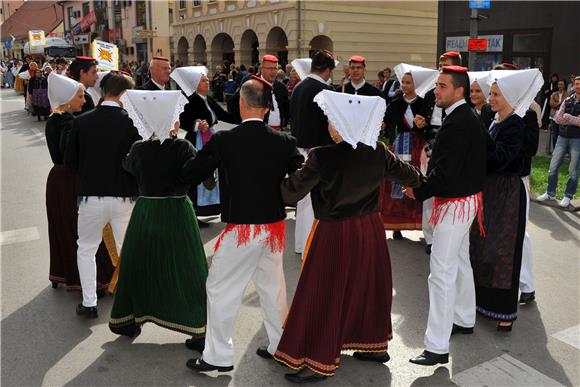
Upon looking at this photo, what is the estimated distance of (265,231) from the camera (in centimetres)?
352

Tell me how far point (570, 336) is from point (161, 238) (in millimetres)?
3184

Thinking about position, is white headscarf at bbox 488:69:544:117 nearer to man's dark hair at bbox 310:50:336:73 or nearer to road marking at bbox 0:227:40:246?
man's dark hair at bbox 310:50:336:73

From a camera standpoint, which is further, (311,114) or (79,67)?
(311,114)

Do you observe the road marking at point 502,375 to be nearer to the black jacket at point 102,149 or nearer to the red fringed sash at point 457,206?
the red fringed sash at point 457,206

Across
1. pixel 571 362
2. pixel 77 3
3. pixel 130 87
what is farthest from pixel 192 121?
pixel 77 3

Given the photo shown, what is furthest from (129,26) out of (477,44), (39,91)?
(477,44)

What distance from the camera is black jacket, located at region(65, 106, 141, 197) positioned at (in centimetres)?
427

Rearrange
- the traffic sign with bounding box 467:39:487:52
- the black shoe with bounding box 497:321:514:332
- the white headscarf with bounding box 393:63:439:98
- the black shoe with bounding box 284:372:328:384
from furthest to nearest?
the traffic sign with bounding box 467:39:487:52
the white headscarf with bounding box 393:63:439:98
the black shoe with bounding box 497:321:514:332
the black shoe with bounding box 284:372:328:384

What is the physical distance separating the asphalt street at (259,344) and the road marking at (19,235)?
621 mm

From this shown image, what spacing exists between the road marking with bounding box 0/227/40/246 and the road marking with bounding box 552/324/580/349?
5.83 meters

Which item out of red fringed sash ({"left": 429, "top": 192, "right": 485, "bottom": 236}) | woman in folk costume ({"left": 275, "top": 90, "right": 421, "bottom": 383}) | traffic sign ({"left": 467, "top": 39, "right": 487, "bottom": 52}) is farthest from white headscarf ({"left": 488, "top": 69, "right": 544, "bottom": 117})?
traffic sign ({"left": 467, "top": 39, "right": 487, "bottom": 52})

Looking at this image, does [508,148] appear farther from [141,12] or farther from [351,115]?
[141,12]

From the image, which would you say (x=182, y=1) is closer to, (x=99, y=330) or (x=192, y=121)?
(x=192, y=121)

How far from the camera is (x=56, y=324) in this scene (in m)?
4.54
